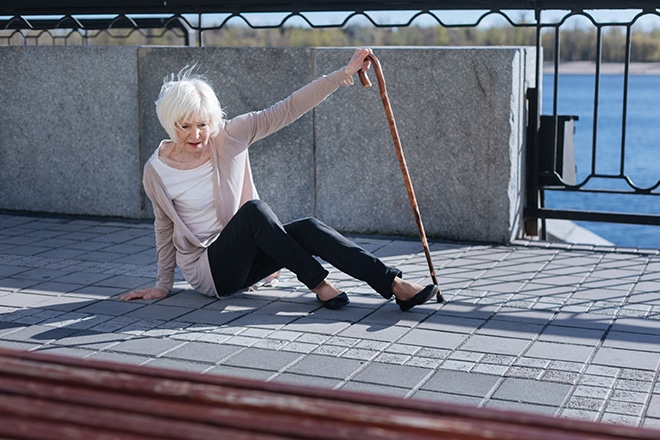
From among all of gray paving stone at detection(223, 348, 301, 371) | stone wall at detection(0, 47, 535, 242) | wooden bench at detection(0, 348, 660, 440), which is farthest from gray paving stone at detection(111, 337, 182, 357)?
stone wall at detection(0, 47, 535, 242)

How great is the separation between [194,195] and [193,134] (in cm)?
38

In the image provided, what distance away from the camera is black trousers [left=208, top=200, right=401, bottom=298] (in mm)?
5168

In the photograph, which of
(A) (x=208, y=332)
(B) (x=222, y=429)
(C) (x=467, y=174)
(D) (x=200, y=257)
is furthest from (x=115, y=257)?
(B) (x=222, y=429)

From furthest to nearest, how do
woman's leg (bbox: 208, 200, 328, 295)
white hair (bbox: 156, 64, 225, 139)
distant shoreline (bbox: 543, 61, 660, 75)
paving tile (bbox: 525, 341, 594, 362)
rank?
1. distant shoreline (bbox: 543, 61, 660, 75)
2. woman's leg (bbox: 208, 200, 328, 295)
3. white hair (bbox: 156, 64, 225, 139)
4. paving tile (bbox: 525, 341, 594, 362)

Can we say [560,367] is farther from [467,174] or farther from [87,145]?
[87,145]

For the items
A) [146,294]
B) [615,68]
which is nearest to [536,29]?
[615,68]

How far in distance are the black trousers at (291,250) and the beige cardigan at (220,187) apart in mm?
147

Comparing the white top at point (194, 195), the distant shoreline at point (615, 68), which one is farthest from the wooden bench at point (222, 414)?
the distant shoreline at point (615, 68)

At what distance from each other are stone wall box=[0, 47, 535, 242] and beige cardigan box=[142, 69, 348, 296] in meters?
1.72

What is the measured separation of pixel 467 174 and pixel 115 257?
2.40 metres

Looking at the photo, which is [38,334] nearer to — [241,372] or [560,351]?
[241,372]

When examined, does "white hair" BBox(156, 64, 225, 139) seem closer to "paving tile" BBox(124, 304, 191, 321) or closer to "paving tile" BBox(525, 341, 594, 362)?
"paving tile" BBox(124, 304, 191, 321)

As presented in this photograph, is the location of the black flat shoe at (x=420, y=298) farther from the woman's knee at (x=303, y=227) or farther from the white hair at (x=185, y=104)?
the white hair at (x=185, y=104)

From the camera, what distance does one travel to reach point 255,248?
5262 millimetres
